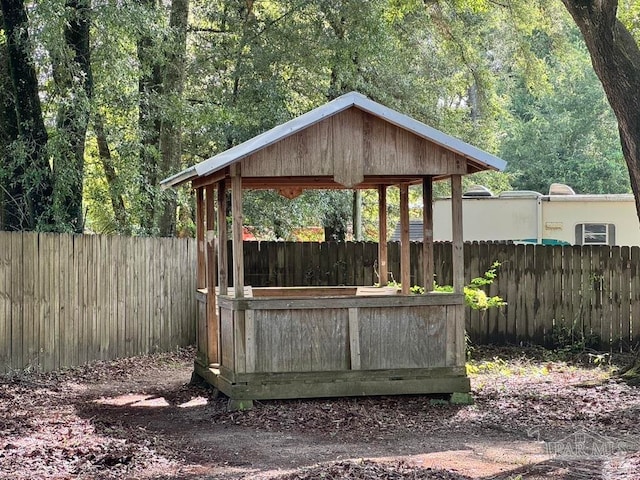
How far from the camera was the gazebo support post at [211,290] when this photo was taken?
10719mm

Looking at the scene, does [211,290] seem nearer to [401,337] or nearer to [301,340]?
[301,340]

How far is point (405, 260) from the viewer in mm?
10984

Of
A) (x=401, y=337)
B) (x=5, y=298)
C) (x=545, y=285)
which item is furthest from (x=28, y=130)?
(x=545, y=285)

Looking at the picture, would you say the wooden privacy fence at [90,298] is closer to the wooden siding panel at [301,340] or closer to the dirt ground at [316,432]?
the dirt ground at [316,432]

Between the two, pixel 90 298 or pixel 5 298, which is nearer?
pixel 5 298

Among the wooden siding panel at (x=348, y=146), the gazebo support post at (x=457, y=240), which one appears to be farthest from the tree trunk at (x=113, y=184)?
the gazebo support post at (x=457, y=240)

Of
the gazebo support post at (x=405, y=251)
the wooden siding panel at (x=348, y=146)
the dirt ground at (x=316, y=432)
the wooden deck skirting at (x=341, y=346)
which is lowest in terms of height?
the dirt ground at (x=316, y=432)

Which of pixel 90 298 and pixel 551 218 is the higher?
pixel 551 218

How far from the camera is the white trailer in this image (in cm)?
1786

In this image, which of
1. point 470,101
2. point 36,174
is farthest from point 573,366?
point 470,101

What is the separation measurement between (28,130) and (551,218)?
34.9 feet

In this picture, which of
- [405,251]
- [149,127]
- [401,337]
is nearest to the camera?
[401,337]

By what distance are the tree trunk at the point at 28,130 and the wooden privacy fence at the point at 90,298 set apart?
4.07ft

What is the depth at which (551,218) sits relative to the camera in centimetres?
1819
